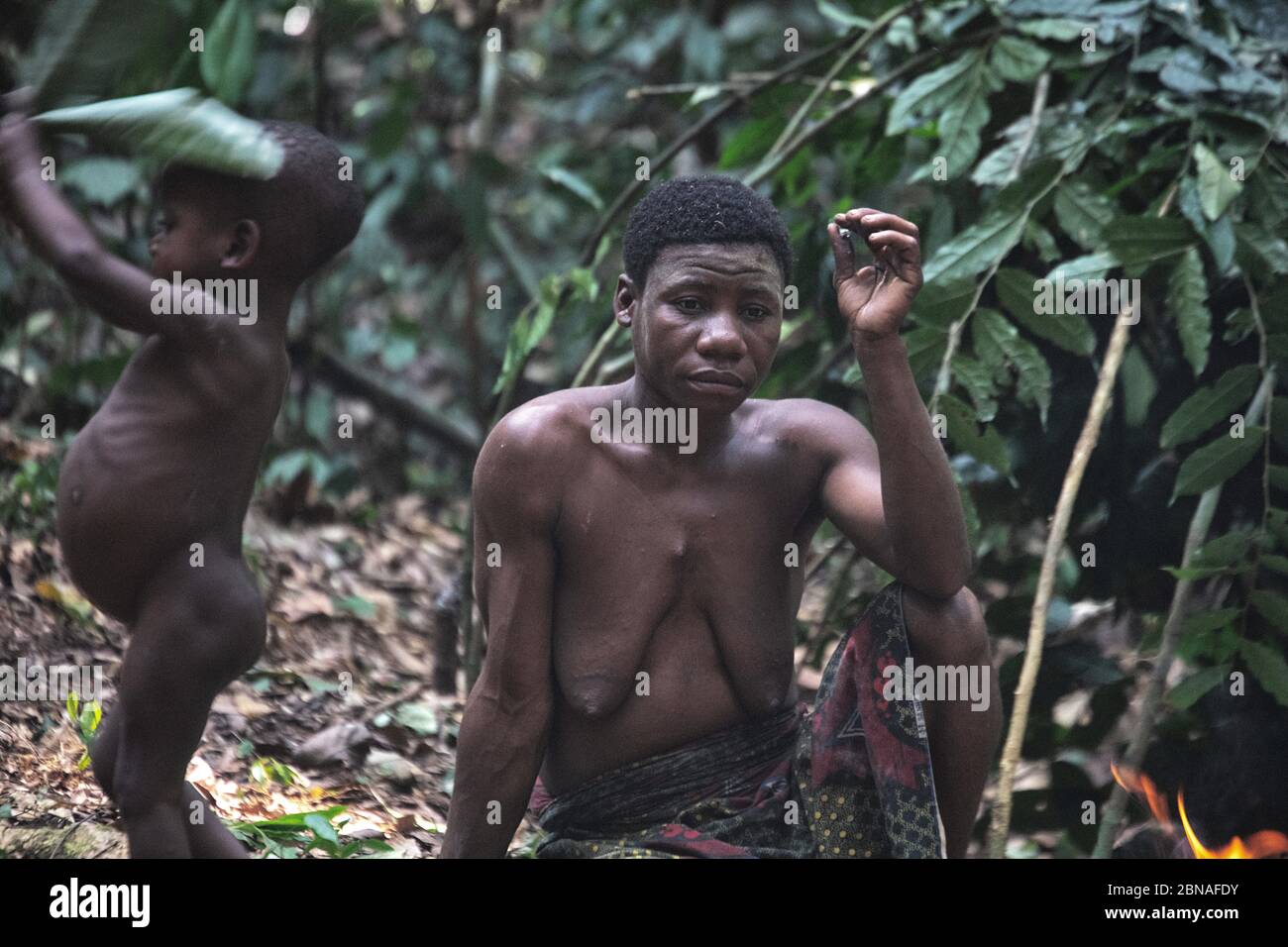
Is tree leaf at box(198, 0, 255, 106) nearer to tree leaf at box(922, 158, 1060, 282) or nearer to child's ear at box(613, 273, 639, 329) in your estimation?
child's ear at box(613, 273, 639, 329)

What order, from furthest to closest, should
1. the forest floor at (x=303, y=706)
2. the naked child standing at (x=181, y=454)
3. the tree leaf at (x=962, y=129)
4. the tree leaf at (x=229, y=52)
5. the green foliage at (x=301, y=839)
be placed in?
the tree leaf at (x=229, y=52)
the tree leaf at (x=962, y=129)
the forest floor at (x=303, y=706)
the green foliage at (x=301, y=839)
the naked child standing at (x=181, y=454)

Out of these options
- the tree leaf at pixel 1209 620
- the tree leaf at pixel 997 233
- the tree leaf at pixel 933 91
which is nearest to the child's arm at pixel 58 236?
the tree leaf at pixel 997 233

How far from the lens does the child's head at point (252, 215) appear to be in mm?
2545

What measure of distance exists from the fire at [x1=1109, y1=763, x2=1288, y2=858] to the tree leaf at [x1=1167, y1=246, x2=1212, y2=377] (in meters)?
0.94

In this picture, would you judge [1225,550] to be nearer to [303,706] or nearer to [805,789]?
[805,789]

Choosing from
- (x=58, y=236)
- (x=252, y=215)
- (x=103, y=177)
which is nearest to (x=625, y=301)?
(x=252, y=215)

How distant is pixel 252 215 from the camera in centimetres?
256

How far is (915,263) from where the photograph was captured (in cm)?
255

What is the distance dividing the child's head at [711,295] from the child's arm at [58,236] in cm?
88

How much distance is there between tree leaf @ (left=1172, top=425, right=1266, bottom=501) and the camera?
3395 millimetres

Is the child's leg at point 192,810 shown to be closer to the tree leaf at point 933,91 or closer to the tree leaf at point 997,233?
the tree leaf at point 997,233

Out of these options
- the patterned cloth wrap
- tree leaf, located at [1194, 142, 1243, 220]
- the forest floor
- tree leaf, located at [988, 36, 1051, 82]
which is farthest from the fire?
tree leaf, located at [988, 36, 1051, 82]
